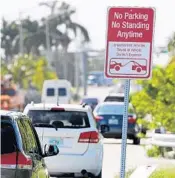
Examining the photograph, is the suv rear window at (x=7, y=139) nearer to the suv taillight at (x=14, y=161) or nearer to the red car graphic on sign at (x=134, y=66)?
the suv taillight at (x=14, y=161)

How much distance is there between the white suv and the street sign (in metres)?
5.18

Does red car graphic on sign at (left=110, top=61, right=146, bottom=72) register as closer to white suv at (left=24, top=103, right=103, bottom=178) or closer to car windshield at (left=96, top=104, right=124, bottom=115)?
white suv at (left=24, top=103, right=103, bottom=178)

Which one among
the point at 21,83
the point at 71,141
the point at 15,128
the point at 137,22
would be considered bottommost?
the point at 21,83

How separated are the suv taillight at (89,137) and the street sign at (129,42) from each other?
5.14 m

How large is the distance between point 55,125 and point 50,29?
79108 mm

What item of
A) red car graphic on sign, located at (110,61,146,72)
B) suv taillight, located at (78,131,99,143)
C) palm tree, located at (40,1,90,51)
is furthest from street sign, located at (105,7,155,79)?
palm tree, located at (40,1,90,51)

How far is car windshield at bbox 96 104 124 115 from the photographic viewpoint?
111 ft

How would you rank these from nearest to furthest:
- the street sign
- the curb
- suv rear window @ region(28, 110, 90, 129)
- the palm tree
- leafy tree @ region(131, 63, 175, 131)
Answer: the street sign, the curb, suv rear window @ region(28, 110, 90, 129), leafy tree @ region(131, 63, 175, 131), the palm tree

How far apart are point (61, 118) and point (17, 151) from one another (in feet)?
27.6

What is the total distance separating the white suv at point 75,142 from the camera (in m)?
17.4

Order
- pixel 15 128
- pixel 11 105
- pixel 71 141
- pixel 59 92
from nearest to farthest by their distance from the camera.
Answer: pixel 15 128 → pixel 71 141 → pixel 59 92 → pixel 11 105

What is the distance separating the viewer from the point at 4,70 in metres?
82.8

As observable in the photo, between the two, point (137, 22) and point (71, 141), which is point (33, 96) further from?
point (137, 22)

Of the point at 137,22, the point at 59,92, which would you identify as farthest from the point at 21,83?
the point at 137,22
